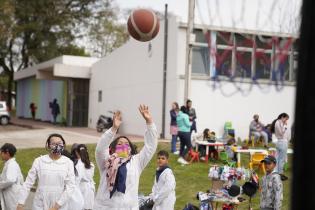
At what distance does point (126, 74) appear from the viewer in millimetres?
27469

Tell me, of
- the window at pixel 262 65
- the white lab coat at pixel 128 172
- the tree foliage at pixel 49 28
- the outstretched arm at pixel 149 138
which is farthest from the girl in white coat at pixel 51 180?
the tree foliage at pixel 49 28

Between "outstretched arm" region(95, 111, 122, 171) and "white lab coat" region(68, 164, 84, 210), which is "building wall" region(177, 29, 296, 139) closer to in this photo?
"white lab coat" region(68, 164, 84, 210)

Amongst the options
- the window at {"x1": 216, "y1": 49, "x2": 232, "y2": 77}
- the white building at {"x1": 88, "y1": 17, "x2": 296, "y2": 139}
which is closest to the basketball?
the white building at {"x1": 88, "y1": 17, "x2": 296, "y2": 139}

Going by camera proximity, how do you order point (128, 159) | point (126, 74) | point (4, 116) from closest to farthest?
point (128, 159) < point (126, 74) < point (4, 116)

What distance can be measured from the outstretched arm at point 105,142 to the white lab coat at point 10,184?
2.52 m

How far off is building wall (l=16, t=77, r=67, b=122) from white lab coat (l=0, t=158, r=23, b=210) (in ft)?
90.9

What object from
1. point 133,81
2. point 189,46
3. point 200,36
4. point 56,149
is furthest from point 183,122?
point 133,81

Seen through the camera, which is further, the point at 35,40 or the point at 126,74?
the point at 35,40

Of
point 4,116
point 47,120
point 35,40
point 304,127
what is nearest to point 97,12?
point 35,40

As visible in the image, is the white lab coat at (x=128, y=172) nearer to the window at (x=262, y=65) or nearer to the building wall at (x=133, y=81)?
the building wall at (x=133, y=81)

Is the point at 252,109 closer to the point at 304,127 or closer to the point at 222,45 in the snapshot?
the point at 222,45

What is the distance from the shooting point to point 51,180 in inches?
255

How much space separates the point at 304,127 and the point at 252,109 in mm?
22176

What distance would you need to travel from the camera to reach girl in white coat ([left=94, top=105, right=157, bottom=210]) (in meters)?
5.43
